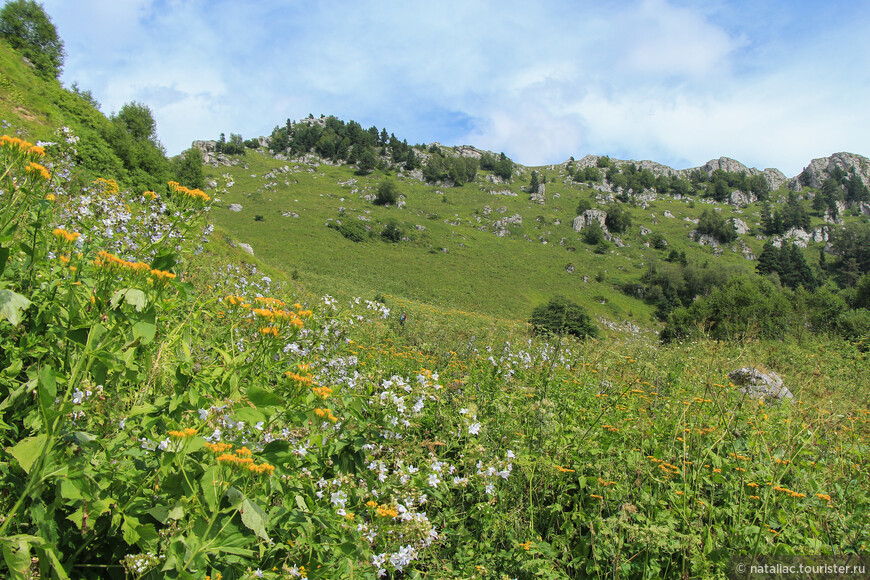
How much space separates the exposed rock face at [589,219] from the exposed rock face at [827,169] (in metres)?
116

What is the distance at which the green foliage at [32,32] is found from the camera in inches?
1078

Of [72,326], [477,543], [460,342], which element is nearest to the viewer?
[72,326]

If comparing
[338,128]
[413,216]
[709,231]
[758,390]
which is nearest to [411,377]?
[758,390]

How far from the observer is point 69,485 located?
156 cm

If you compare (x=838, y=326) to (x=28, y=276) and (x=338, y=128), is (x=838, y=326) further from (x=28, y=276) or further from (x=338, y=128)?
(x=338, y=128)

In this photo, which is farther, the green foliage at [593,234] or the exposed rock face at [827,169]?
the exposed rock face at [827,169]

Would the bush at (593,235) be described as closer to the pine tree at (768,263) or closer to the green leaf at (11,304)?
the pine tree at (768,263)

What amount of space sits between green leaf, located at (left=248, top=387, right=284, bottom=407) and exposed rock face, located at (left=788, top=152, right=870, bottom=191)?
674 feet

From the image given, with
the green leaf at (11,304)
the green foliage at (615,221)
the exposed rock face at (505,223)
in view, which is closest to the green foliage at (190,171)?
the green leaf at (11,304)

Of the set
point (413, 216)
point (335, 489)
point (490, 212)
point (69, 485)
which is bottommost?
point (335, 489)

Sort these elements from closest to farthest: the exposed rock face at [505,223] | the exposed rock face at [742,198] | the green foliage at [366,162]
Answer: the exposed rock face at [505,223] < the green foliage at [366,162] < the exposed rock face at [742,198]

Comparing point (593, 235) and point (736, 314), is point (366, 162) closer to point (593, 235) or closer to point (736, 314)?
point (593, 235)

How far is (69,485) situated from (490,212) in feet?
311

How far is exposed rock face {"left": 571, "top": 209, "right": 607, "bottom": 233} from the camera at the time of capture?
298 ft
